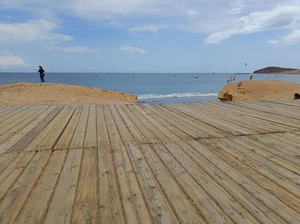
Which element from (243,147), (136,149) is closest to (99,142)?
(136,149)

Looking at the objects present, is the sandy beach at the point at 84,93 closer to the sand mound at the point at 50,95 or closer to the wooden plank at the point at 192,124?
the sand mound at the point at 50,95

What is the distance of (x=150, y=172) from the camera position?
229 centimetres

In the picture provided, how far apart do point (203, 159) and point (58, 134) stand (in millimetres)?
2328

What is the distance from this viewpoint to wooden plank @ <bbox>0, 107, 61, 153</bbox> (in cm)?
302

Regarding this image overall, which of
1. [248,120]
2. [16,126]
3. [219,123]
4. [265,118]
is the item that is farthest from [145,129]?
[265,118]

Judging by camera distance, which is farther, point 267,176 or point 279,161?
point 279,161

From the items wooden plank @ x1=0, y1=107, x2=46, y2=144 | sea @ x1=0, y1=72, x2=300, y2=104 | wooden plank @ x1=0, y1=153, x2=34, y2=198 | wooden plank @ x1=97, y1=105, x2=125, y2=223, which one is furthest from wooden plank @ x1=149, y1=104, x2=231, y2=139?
sea @ x1=0, y1=72, x2=300, y2=104

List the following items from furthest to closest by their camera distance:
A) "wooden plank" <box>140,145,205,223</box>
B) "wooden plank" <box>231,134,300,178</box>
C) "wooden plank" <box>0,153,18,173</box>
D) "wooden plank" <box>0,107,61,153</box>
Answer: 1. "wooden plank" <box>0,107,61,153</box>
2. "wooden plank" <box>0,153,18,173</box>
3. "wooden plank" <box>231,134,300,178</box>
4. "wooden plank" <box>140,145,205,223</box>

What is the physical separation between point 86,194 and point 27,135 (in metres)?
2.21

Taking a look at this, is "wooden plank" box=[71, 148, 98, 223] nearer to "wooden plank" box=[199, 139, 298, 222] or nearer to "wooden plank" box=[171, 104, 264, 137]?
"wooden plank" box=[199, 139, 298, 222]

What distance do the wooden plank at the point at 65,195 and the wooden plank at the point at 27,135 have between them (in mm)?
909

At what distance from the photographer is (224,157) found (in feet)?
8.83

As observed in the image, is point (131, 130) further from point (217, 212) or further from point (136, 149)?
point (217, 212)

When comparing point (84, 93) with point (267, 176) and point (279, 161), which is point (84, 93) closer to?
point (279, 161)
